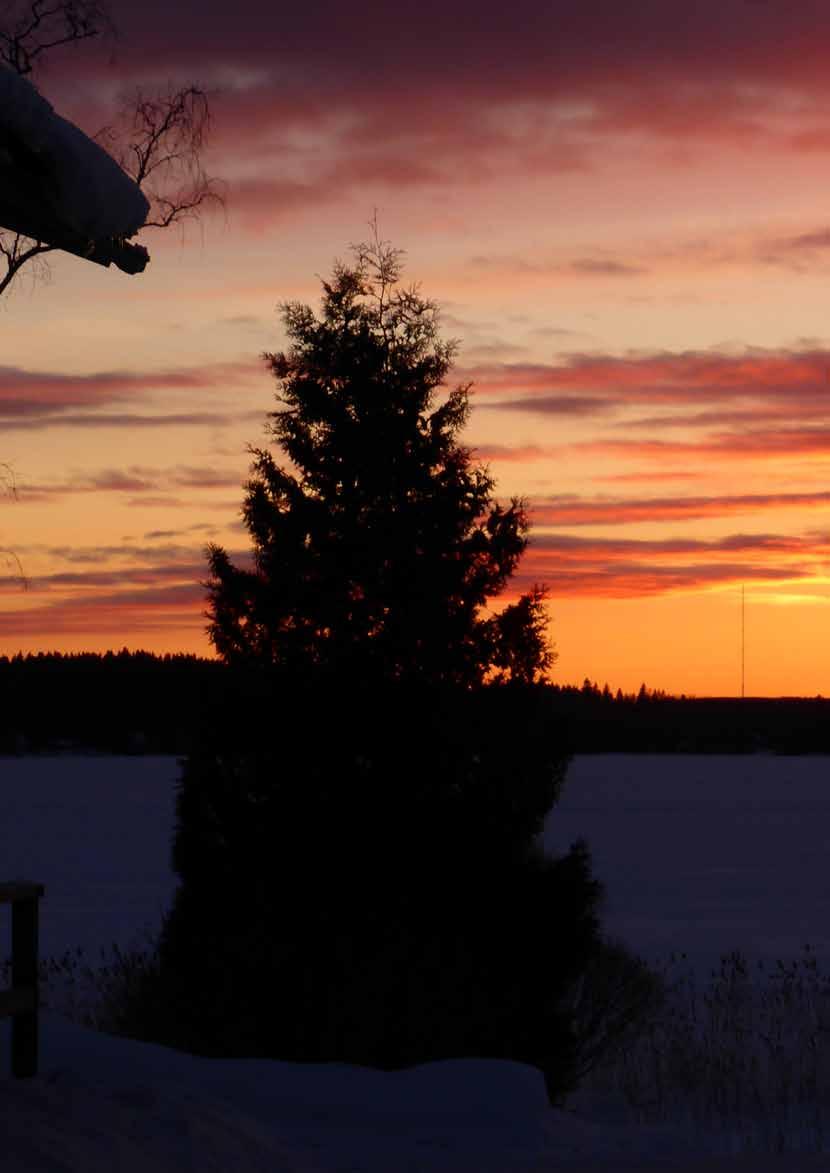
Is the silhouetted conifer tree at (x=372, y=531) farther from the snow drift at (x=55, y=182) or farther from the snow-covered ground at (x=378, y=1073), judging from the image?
the snow drift at (x=55, y=182)

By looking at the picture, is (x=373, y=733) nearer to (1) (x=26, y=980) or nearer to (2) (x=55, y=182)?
(1) (x=26, y=980)

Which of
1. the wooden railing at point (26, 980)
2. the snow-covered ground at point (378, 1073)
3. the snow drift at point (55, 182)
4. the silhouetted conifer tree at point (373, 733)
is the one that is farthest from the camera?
the silhouetted conifer tree at point (373, 733)

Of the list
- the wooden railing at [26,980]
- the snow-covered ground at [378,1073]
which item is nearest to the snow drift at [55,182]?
the wooden railing at [26,980]

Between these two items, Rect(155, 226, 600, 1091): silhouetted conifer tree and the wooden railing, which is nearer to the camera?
the wooden railing

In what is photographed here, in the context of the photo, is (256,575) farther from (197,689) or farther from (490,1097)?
(490,1097)

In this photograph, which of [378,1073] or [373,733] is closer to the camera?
[378,1073]

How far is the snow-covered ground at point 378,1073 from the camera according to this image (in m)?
7.95

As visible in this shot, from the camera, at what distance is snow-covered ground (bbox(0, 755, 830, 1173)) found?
7953 mm

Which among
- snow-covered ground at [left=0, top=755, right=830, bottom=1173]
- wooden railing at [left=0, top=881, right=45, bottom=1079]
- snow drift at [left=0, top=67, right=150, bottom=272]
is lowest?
snow-covered ground at [left=0, top=755, right=830, bottom=1173]

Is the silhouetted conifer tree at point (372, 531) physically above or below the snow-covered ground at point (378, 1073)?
above

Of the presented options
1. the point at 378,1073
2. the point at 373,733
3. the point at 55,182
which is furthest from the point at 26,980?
the point at 373,733

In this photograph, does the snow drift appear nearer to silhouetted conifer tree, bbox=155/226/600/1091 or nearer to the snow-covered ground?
the snow-covered ground

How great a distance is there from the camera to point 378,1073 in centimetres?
1101

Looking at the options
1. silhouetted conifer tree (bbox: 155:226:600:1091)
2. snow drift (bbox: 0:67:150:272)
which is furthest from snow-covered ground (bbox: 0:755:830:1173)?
snow drift (bbox: 0:67:150:272)
